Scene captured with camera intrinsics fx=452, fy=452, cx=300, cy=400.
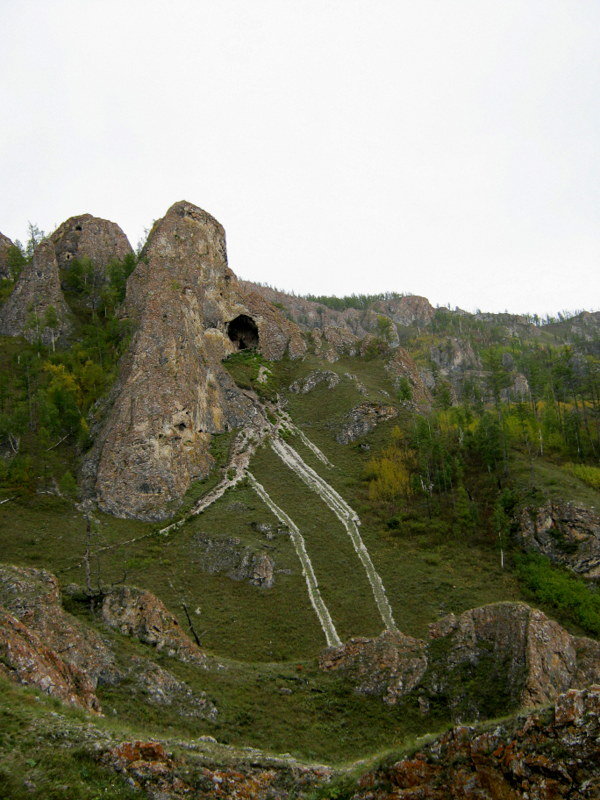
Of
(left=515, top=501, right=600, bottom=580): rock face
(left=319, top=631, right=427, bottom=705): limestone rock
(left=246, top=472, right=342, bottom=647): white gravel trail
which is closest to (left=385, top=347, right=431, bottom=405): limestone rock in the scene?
(left=246, top=472, right=342, bottom=647): white gravel trail

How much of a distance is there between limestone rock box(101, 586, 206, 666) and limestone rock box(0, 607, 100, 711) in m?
7.67

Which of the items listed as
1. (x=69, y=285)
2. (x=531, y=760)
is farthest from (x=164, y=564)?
(x=69, y=285)

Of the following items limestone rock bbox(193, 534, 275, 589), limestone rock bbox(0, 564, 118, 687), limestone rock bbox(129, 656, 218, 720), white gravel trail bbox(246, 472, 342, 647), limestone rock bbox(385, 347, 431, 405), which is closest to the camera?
limestone rock bbox(0, 564, 118, 687)

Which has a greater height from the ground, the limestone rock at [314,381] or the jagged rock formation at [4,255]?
the jagged rock formation at [4,255]

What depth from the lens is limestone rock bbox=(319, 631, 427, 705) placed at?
25.0m

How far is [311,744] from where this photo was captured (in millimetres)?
21062

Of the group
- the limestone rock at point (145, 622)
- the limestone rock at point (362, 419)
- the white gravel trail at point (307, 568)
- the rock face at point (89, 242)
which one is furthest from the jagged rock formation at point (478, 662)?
the rock face at point (89, 242)

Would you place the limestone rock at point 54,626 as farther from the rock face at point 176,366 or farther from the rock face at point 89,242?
the rock face at point 89,242

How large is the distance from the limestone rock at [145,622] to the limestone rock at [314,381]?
69.1 metres

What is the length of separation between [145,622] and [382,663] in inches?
552

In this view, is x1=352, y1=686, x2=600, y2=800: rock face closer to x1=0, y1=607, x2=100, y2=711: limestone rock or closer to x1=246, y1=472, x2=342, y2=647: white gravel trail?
x1=0, y1=607, x2=100, y2=711: limestone rock

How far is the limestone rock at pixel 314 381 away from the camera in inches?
3718

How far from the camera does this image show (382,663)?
26109mm

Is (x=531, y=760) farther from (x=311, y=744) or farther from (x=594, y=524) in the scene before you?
(x=594, y=524)
